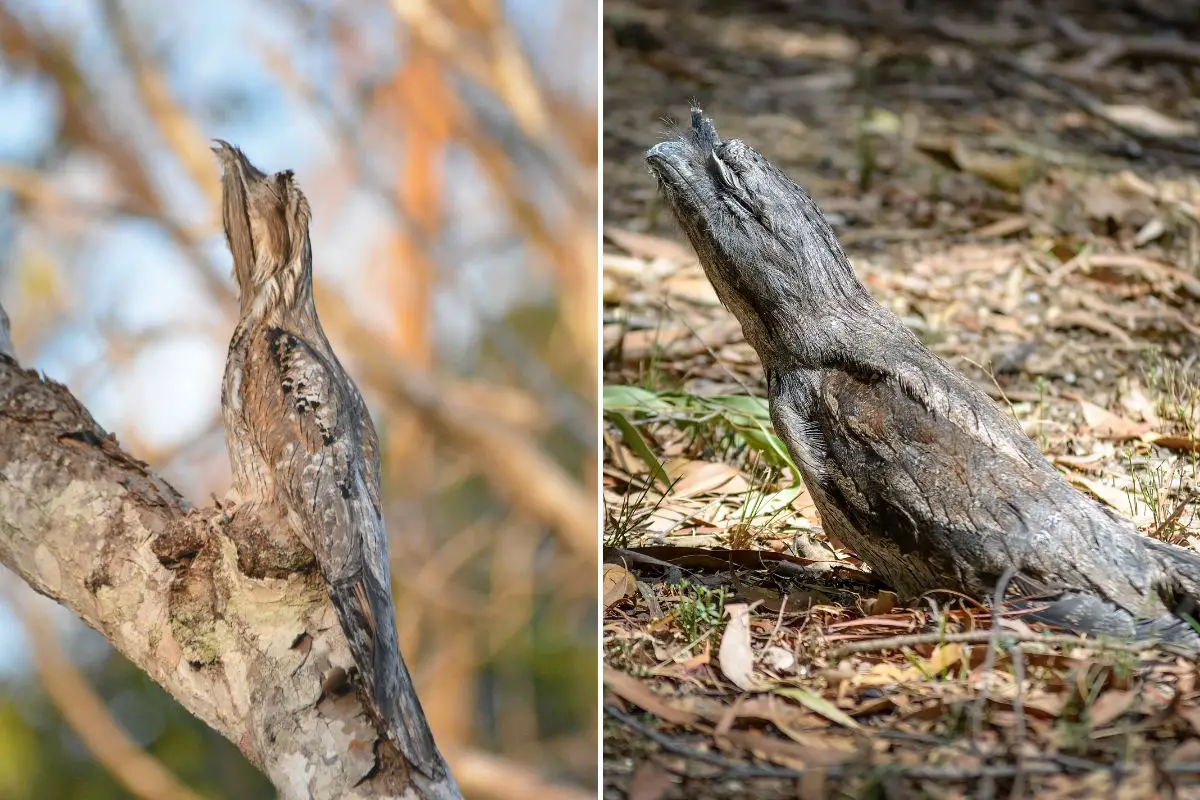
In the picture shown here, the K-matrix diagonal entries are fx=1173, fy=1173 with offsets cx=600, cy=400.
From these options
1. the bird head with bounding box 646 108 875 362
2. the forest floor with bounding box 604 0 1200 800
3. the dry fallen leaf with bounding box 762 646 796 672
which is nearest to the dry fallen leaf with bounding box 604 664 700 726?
the forest floor with bounding box 604 0 1200 800

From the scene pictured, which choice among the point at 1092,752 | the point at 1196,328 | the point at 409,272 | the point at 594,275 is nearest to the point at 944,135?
the point at 1196,328

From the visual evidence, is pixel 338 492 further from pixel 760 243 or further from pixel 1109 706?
pixel 1109 706

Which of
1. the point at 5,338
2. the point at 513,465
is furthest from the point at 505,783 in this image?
the point at 5,338

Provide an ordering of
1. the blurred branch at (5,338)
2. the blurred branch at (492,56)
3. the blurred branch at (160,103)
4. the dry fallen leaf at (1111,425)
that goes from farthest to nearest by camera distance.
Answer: the blurred branch at (492,56)
the dry fallen leaf at (1111,425)
the blurred branch at (160,103)
the blurred branch at (5,338)

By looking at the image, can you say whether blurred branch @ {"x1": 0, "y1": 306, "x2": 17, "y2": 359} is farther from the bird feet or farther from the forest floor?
the forest floor

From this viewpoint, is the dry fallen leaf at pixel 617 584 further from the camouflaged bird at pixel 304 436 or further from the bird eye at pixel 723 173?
the bird eye at pixel 723 173

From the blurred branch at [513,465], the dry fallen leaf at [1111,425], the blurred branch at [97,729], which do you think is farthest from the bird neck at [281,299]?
the dry fallen leaf at [1111,425]

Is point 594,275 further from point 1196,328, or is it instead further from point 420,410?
point 1196,328
